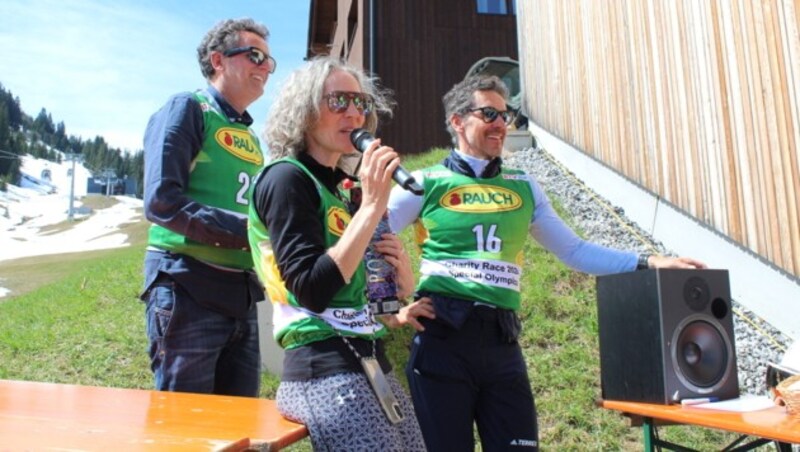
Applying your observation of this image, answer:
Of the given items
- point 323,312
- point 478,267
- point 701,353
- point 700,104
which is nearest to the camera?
point 323,312

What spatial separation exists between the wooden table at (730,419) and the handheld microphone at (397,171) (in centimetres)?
115

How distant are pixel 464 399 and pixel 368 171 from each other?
1185mm

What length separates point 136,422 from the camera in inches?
65.2

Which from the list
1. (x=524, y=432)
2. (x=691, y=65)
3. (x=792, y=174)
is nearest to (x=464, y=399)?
(x=524, y=432)

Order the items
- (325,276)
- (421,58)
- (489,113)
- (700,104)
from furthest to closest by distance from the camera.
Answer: (421,58) → (700,104) → (489,113) → (325,276)

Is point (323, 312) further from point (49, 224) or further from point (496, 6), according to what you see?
point (49, 224)

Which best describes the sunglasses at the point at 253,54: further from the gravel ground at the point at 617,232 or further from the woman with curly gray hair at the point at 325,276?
the gravel ground at the point at 617,232

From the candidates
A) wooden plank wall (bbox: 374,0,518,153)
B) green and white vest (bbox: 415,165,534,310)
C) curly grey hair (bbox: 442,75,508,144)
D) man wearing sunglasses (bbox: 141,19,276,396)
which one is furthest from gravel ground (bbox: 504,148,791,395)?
wooden plank wall (bbox: 374,0,518,153)

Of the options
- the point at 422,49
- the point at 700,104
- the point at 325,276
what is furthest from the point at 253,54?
the point at 422,49

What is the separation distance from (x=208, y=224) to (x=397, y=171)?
31.9 inches

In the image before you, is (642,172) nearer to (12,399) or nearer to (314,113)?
(314,113)

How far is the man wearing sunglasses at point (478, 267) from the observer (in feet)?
8.38

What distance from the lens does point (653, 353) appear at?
2354 millimetres

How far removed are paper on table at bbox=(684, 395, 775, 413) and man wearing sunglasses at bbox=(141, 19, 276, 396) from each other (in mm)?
1635
